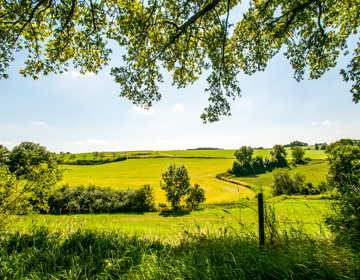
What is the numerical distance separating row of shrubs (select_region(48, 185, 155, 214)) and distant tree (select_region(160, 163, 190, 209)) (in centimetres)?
372

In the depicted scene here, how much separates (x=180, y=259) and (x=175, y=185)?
3012 centimetres

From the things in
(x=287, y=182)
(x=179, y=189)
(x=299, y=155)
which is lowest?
(x=179, y=189)

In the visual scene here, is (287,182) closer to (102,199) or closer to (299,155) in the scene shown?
(299,155)

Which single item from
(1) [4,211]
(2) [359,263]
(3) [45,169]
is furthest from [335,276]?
(1) [4,211]

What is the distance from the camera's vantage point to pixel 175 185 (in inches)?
1267

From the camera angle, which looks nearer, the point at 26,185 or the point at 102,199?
the point at 26,185

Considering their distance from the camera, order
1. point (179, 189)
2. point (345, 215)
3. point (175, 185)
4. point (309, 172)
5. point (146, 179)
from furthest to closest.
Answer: point (146, 179) → point (175, 185) → point (179, 189) → point (309, 172) → point (345, 215)

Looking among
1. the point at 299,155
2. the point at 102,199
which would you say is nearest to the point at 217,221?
the point at 299,155

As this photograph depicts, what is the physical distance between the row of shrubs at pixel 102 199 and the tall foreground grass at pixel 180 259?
27638 mm

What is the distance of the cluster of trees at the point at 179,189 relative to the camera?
31.2 meters

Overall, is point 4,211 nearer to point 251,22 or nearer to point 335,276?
point 335,276

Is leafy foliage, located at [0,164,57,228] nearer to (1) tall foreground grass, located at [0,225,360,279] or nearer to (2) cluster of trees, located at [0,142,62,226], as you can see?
(2) cluster of trees, located at [0,142,62,226]

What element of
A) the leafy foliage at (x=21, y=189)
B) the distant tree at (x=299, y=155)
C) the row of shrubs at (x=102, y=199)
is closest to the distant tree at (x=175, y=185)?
the row of shrubs at (x=102, y=199)

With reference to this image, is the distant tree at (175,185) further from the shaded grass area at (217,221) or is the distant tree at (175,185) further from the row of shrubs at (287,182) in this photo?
the shaded grass area at (217,221)
